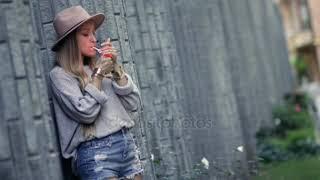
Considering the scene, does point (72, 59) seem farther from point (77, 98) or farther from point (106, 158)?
point (106, 158)

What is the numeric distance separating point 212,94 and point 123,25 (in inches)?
206

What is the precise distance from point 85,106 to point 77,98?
7cm

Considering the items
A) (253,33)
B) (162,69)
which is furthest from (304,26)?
(162,69)

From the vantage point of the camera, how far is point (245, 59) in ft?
50.4

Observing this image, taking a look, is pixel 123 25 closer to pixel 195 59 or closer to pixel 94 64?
pixel 94 64

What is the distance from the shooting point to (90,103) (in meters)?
4.45

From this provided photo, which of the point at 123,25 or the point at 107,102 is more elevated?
the point at 123,25

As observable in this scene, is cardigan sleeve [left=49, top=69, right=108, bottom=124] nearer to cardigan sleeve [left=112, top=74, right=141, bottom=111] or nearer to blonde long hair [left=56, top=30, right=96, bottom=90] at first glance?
blonde long hair [left=56, top=30, right=96, bottom=90]

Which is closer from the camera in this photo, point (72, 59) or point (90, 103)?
point (90, 103)

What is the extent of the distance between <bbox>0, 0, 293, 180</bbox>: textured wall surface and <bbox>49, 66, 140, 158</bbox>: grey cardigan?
0.30 ft

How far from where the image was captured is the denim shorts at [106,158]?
14.8 ft

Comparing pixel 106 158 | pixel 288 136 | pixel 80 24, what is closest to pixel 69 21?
pixel 80 24

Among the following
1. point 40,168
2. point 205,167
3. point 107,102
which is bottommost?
point 205,167

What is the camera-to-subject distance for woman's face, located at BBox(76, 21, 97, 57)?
4707 millimetres
